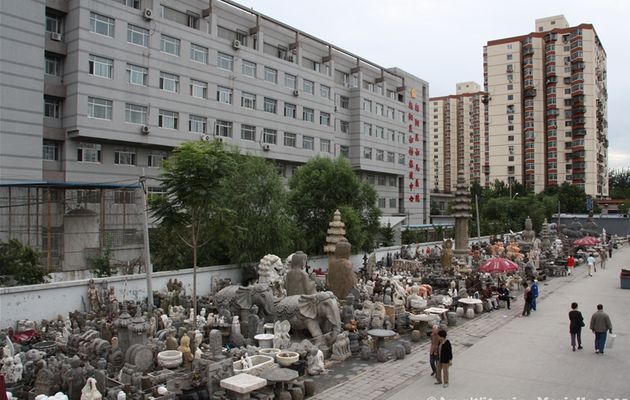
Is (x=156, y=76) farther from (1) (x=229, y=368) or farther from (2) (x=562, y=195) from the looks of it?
(2) (x=562, y=195)

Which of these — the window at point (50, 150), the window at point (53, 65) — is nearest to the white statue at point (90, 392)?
the window at point (50, 150)

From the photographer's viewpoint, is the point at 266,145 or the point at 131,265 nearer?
the point at 131,265

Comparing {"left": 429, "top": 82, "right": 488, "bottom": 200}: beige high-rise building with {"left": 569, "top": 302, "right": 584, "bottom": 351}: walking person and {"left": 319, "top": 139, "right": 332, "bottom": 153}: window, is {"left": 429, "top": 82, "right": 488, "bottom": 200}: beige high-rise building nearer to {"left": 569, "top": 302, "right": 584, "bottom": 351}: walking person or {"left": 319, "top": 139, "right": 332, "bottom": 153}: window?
{"left": 319, "top": 139, "right": 332, "bottom": 153}: window

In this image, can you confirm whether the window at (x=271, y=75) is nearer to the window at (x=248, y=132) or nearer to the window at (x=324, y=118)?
the window at (x=248, y=132)

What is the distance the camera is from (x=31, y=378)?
35.5 feet

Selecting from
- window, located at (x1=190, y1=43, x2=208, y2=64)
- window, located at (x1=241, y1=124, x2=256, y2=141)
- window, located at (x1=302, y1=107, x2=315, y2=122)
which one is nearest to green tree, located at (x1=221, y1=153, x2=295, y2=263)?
window, located at (x1=241, y1=124, x2=256, y2=141)

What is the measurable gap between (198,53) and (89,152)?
1024cm

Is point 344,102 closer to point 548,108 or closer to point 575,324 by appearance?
point 575,324

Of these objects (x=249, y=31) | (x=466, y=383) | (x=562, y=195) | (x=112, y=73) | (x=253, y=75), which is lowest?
(x=466, y=383)

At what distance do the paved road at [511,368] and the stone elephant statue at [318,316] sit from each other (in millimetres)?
1797

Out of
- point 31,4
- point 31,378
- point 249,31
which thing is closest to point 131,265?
point 31,378

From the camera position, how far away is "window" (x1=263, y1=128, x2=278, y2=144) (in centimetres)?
3753

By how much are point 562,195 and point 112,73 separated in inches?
2407

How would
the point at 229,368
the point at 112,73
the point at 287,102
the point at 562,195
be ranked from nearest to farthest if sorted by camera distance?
the point at 229,368
the point at 112,73
the point at 287,102
the point at 562,195
